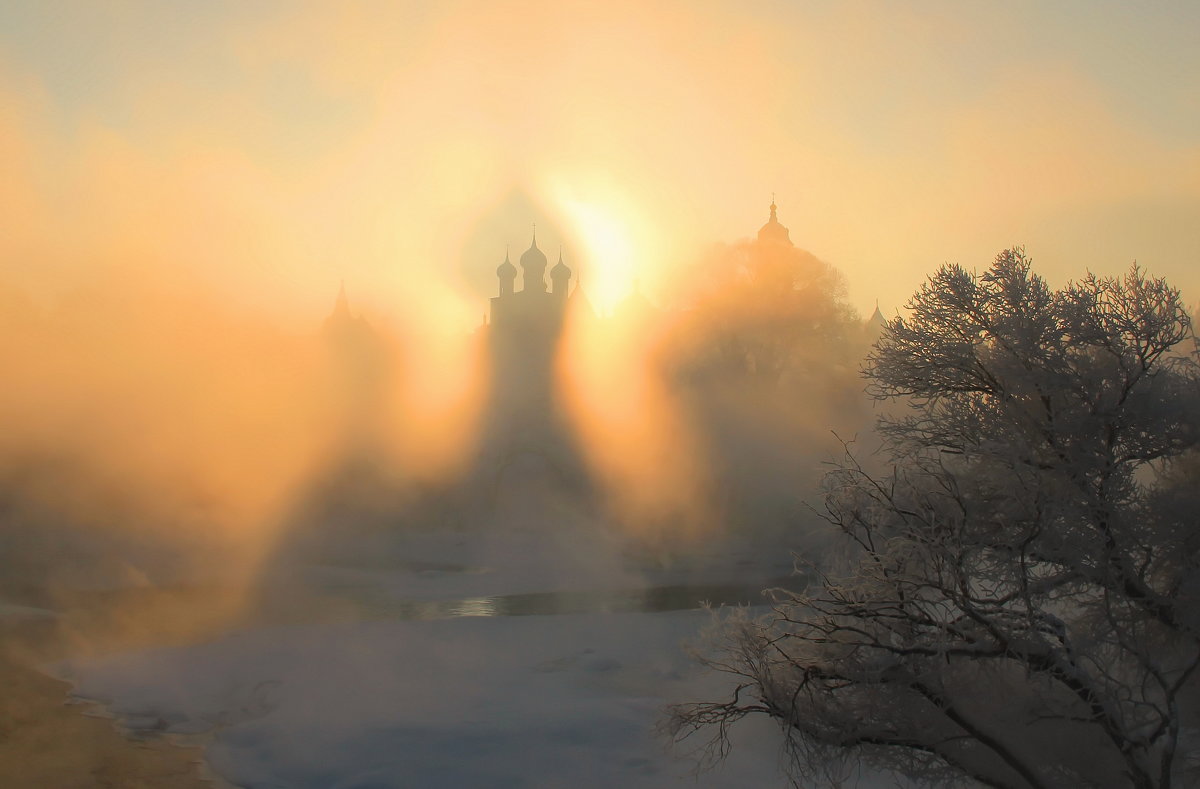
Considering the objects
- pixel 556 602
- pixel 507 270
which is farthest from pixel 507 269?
pixel 556 602

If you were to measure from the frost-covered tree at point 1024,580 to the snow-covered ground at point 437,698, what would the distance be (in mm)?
3407

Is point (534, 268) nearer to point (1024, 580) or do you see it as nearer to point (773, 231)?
point (773, 231)

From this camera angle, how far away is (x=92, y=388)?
106ft

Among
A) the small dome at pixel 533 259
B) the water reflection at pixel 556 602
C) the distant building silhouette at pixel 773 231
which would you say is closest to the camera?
the water reflection at pixel 556 602

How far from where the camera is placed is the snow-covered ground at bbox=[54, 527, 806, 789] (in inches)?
447

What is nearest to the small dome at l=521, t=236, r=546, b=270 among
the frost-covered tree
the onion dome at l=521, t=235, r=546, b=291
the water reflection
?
the onion dome at l=521, t=235, r=546, b=291

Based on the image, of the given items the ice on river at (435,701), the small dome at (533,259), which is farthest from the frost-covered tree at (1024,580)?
the small dome at (533,259)

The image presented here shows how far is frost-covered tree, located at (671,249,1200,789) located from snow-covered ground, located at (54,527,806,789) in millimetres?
3407

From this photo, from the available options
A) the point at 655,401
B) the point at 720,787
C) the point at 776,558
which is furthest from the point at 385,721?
the point at 655,401

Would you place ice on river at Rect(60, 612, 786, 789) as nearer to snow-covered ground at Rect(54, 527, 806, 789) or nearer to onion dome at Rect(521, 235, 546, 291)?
snow-covered ground at Rect(54, 527, 806, 789)

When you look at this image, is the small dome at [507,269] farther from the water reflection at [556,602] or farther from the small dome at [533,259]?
the water reflection at [556,602]

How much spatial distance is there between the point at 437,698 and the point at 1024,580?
10.0 metres

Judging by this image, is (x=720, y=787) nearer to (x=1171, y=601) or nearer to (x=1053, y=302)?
(x=1171, y=601)

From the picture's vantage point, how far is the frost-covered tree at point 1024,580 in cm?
603
